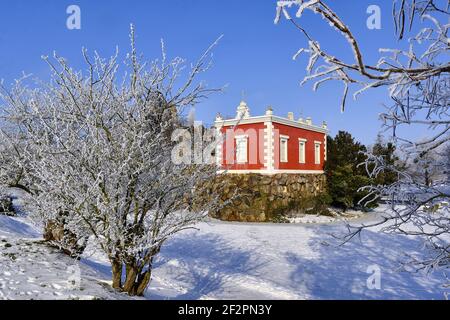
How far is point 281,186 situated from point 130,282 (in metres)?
14.3

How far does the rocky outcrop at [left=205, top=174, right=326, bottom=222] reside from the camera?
17016 mm

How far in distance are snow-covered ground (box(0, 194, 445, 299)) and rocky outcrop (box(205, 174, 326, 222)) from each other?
2.54 metres

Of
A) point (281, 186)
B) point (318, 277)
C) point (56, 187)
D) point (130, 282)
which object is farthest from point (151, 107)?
point (281, 186)

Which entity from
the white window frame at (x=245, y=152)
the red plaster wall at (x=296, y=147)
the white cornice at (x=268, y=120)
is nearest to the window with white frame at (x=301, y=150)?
the red plaster wall at (x=296, y=147)

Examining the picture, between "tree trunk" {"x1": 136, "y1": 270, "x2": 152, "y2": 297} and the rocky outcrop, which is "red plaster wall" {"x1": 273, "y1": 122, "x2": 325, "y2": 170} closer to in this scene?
the rocky outcrop

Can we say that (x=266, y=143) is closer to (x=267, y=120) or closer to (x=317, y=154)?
(x=267, y=120)

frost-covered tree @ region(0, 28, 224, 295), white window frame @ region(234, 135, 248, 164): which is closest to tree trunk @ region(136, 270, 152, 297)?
frost-covered tree @ region(0, 28, 224, 295)

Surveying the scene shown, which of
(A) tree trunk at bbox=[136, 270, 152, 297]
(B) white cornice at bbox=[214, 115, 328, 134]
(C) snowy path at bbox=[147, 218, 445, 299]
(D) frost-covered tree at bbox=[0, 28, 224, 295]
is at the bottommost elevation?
(C) snowy path at bbox=[147, 218, 445, 299]

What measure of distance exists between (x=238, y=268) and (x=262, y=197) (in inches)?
326

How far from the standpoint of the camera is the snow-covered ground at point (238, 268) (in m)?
5.36

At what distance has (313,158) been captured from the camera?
76.3 feet

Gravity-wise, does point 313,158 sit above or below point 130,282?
above
